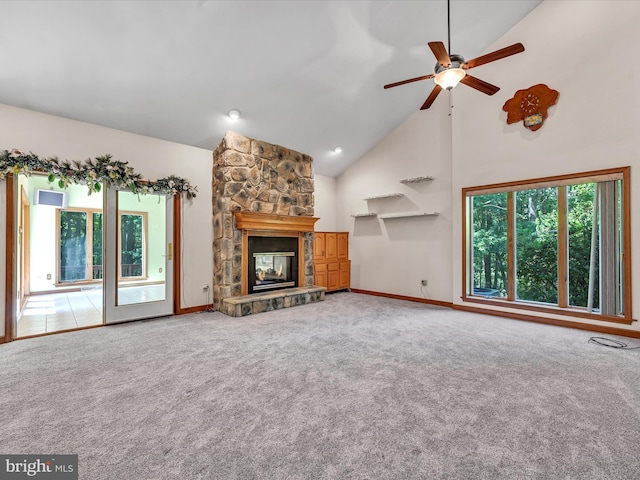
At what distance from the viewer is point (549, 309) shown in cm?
433

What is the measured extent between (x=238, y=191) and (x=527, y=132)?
15.0 ft

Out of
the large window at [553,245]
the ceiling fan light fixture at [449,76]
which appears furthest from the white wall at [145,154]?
the large window at [553,245]

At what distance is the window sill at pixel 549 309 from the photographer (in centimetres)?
380

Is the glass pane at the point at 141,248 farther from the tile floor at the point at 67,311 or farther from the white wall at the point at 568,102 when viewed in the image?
the white wall at the point at 568,102

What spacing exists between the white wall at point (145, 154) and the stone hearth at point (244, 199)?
190 millimetres

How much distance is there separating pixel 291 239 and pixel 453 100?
3.83 metres

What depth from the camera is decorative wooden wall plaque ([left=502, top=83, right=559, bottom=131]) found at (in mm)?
4289

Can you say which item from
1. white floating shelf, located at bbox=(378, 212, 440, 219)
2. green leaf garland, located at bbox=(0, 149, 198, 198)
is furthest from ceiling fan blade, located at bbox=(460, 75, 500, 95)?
green leaf garland, located at bbox=(0, 149, 198, 198)

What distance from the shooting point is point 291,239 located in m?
6.03

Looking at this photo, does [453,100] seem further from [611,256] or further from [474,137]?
[611,256]

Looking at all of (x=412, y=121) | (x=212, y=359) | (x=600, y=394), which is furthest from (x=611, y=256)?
(x=212, y=359)

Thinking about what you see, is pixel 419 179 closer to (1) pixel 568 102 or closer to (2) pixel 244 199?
(1) pixel 568 102

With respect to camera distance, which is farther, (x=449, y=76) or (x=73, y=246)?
(x=73, y=246)

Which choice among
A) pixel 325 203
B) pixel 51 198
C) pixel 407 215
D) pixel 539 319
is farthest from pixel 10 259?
pixel 539 319
